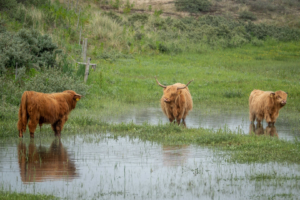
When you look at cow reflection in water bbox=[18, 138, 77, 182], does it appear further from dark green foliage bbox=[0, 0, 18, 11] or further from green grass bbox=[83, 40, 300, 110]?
dark green foliage bbox=[0, 0, 18, 11]

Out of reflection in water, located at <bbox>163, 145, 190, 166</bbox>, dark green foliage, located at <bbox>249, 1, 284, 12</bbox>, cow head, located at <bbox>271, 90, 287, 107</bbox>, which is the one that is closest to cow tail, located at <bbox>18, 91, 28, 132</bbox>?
reflection in water, located at <bbox>163, 145, 190, 166</bbox>

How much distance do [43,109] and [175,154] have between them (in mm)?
3329

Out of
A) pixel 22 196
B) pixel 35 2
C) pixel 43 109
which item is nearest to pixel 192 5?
pixel 35 2

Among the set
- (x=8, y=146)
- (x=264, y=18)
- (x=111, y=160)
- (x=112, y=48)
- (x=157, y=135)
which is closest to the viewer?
(x=111, y=160)

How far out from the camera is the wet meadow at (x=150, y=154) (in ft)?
20.8

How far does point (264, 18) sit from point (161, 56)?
63.7 ft

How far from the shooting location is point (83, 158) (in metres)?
8.12

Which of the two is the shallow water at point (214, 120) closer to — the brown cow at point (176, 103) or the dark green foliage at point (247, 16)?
the brown cow at point (176, 103)

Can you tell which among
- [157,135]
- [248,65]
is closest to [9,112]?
[157,135]

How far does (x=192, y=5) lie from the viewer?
130 ft

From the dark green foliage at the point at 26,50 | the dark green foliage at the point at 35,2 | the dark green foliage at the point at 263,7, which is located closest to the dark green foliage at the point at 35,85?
the dark green foliage at the point at 26,50

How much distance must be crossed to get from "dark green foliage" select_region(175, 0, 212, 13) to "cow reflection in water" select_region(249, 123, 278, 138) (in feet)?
94.5

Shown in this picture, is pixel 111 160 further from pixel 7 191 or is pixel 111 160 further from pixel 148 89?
pixel 148 89

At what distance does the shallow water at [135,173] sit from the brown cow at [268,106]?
3892 mm
